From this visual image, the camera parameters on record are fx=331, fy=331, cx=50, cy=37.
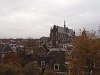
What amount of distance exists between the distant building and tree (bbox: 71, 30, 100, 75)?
98234 mm

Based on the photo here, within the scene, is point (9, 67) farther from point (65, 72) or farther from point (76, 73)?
point (65, 72)

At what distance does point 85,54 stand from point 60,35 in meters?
122

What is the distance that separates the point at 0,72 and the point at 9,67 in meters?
1.70

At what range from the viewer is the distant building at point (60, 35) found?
6238 inches

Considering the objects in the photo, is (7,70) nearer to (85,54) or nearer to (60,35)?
→ (85,54)

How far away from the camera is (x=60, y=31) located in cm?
16850

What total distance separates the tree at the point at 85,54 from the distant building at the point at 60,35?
98234 millimetres

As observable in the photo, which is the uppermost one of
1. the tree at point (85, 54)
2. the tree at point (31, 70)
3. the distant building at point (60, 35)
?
the distant building at point (60, 35)

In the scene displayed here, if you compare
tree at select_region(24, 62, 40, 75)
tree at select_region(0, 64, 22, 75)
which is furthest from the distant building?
tree at select_region(0, 64, 22, 75)

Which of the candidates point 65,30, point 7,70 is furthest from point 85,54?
point 65,30

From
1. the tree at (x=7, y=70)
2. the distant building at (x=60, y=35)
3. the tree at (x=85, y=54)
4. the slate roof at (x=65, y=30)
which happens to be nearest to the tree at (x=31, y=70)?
the tree at (x=7, y=70)

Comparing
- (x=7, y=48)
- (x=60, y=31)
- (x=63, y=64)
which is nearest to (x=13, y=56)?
(x=63, y=64)

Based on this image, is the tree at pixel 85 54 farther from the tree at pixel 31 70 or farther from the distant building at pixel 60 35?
the distant building at pixel 60 35

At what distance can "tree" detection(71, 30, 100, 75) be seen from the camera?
157 ft
